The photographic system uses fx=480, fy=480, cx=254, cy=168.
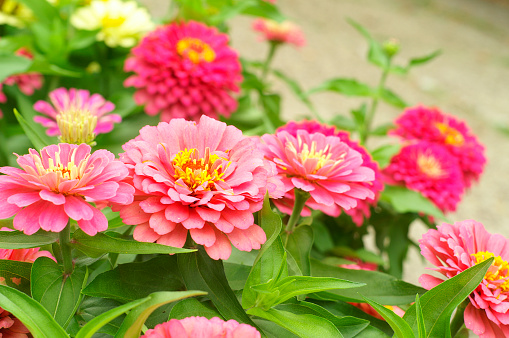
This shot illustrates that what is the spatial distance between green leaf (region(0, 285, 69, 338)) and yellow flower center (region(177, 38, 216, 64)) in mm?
491

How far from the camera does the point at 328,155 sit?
16.5 inches

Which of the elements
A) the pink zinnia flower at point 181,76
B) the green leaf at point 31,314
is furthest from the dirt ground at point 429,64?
the green leaf at point 31,314

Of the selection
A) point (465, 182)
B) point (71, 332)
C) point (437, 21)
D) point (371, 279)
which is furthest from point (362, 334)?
point (437, 21)

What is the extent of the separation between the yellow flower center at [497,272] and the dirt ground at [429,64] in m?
1.06

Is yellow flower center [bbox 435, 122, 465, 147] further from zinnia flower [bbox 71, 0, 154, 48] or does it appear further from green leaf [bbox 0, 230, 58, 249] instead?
green leaf [bbox 0, 230, 58, 249]

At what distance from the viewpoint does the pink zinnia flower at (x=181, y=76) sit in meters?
0.71

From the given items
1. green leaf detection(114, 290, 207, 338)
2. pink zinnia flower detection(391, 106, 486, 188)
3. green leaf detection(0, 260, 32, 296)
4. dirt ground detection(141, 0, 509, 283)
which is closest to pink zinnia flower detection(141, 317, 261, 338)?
green leaf detection(114, 290, 207, 338)

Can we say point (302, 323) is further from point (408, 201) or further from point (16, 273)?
point (408, 201)

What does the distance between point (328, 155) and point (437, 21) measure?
128 inches

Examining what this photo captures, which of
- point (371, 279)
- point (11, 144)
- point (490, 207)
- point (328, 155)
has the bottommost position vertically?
point (490, 207)

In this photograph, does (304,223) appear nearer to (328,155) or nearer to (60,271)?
(328,155)

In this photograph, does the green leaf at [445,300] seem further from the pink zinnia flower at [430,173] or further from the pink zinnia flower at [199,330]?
the pink zinnia flower at [430,173]

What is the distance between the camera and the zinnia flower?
896 millimetres

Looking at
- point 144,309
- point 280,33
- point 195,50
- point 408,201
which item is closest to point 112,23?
point 195,50
